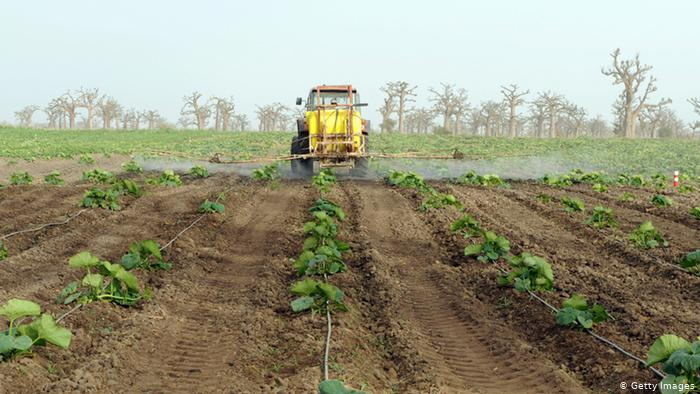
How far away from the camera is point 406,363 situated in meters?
4.66

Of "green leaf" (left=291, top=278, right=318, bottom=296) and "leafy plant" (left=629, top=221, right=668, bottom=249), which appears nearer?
"green leaf" (left=291, top=278, right=318, bottom=296)

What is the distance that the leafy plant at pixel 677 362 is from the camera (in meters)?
3.52

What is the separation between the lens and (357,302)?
615 cm

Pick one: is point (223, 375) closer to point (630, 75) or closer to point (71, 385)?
point (71, 385)

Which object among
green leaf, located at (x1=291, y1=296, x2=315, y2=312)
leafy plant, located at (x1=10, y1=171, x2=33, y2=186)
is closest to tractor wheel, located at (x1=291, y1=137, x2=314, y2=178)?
leafy plant, located at (x1=10, y1=171, x2=33, y2=186)

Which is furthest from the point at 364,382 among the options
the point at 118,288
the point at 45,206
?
the point at 45,206

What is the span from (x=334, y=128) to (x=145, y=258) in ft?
33.7

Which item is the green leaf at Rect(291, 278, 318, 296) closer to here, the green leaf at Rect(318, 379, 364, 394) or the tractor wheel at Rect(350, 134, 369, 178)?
the green leaf at Rect(318, 379, 364, 394)

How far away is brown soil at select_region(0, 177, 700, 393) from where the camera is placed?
4.35 m

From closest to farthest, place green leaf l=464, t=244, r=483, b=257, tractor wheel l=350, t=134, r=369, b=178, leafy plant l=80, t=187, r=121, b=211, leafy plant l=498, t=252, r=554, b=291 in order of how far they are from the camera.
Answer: leafy plant l=498, t=252, r=554, b=291 → green leaf l=464, t=244, r=483, b=257 → leafy plant l=80, t=187, r=121, b=211 → tractor wheel l=350, t=134, r=369, b=178

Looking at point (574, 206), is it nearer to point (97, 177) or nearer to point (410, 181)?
point (410, 181)

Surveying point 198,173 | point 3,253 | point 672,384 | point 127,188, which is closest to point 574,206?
point 672,384

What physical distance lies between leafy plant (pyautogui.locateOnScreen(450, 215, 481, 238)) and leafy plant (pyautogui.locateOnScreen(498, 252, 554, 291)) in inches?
95.0

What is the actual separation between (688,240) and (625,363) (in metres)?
6.14
